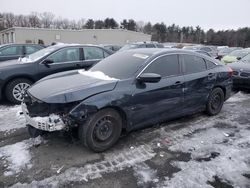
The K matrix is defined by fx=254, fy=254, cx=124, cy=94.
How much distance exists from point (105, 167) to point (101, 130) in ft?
1.95

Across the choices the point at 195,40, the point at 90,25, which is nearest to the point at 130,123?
Result: the point at 90,25

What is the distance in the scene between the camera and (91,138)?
391 cm

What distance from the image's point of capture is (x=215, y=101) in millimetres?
5992

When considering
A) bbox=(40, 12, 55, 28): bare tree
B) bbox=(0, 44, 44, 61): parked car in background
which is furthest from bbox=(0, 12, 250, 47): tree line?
bbox=(0, 44, 44, 61): parked car in background

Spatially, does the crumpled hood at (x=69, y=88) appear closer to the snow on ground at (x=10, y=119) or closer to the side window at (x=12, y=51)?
the snow on ground at (x=10, y=119)

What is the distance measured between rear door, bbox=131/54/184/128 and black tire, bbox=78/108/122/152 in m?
0.37

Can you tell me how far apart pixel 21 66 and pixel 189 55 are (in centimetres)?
426

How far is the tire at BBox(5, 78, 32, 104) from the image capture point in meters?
6.48

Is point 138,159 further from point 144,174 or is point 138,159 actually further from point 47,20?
point 47,20

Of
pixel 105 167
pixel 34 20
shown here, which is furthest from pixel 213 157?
pixel 34 20

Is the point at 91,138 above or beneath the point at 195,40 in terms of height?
beneath

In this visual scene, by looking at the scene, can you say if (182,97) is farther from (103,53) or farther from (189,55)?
(103,53)

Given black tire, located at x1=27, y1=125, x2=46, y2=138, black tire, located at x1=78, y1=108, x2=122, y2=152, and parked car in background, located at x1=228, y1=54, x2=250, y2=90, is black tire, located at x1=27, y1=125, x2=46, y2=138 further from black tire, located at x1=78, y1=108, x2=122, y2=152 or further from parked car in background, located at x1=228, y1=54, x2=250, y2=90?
parked car in background, located at x1=228, y1=54, x2=250, y2=90

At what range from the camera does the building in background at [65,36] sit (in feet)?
123
